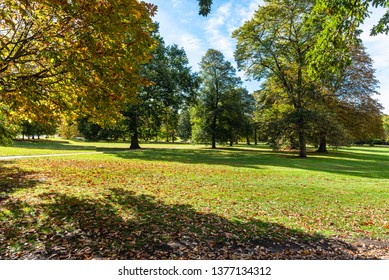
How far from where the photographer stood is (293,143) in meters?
28.7

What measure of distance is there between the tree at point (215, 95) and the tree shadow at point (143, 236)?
3523 centimetres

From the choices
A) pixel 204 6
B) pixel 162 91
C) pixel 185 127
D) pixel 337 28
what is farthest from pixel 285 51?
pixel 185 127

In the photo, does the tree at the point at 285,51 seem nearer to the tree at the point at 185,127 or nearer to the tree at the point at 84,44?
the tree at the point at 84,44

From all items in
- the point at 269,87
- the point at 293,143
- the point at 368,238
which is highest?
the point at 269,87

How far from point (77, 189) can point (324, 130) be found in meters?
23.7

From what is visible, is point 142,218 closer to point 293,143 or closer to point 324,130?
point 324,130

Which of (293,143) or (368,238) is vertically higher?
(293,143)

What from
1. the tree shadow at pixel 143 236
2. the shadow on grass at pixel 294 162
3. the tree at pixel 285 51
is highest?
the tree at pixel 285 51

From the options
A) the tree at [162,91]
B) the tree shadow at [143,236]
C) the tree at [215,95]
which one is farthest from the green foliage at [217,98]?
the tree shadow at [143,236]

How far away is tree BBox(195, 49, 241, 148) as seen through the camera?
139 feet

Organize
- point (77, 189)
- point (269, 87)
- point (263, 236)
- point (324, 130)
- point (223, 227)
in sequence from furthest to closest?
1. point (269, 87)
2. point (324, 130)
3. point (77, 189)
4. point (223, 227)
5. point (263, 236)

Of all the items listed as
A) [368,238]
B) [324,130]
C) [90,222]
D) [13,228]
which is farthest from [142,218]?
[324,130]

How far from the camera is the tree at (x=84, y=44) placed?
6512 millimetres

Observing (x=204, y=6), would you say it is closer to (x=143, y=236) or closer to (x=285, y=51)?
(x=143, y=236)
